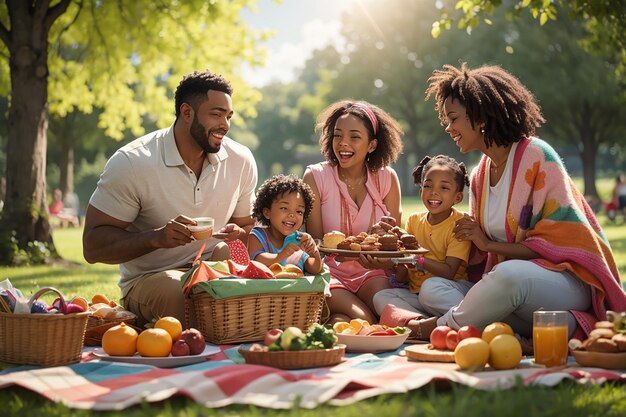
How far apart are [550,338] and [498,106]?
1.71 m

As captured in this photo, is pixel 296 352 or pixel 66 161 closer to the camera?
pixel 296 352

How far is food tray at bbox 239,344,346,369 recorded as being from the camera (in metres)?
4.45

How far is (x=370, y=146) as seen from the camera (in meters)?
6.66

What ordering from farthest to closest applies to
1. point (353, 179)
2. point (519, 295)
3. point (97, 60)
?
point (97, 60), point (353, 179), point (519, 295)

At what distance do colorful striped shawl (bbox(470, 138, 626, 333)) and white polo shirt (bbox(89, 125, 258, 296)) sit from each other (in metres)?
2.06

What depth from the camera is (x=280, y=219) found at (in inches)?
243

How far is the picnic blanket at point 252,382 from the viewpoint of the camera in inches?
147

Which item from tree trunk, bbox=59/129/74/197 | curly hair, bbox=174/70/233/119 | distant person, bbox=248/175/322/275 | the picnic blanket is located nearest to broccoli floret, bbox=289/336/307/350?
the picnic blanket

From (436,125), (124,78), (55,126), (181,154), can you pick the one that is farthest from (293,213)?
(436,125)

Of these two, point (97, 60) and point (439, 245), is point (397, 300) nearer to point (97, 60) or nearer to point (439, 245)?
point (439, 245)

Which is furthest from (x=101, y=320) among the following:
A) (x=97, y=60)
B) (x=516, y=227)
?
(x=97, y=60)

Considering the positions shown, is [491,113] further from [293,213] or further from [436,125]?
[436,125]

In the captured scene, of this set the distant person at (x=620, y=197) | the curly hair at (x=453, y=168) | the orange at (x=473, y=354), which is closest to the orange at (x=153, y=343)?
the orange at (x=473, y=354)

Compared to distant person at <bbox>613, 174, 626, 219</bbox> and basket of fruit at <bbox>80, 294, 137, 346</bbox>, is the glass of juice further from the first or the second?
distant person at <bbox>613, 174, 626, 219</bbox>
